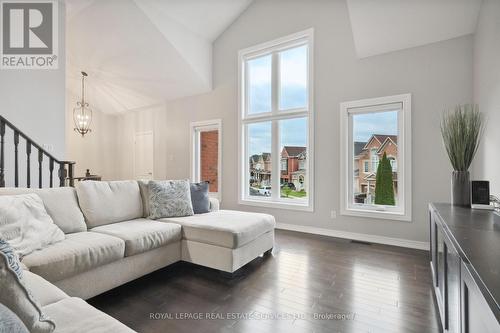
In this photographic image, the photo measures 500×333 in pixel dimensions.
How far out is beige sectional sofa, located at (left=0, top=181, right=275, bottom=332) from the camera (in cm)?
184

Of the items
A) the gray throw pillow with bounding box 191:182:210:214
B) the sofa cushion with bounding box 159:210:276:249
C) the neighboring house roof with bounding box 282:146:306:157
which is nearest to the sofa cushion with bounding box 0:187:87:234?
the sofa cushion with bounding box 159:210:276:249

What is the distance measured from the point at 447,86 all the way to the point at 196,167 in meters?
4.64

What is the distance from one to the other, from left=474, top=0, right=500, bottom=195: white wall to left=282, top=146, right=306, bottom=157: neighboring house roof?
7.49 feet

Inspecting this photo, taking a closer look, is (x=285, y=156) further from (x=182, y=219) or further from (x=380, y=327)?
(x=380, y=327)

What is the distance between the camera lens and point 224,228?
2512 mm

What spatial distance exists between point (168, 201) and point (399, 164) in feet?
9.98

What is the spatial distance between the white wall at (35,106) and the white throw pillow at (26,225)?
2.43m

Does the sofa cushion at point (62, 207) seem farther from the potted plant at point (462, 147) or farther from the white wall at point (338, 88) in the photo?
the potted plant at point (462, 147)

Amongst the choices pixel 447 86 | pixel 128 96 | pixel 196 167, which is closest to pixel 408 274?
pixel 447 86

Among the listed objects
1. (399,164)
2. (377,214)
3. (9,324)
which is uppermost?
(399,164)

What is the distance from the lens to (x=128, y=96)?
22.3 ft

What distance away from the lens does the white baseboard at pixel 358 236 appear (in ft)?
11.3

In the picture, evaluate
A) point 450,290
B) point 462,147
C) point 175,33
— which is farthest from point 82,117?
point 450,290

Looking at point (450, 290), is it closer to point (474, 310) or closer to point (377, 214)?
point (474, 310)
